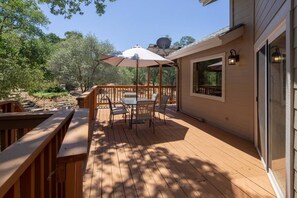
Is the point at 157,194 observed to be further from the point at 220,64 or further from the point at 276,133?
the point at 220,64

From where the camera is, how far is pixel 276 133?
2.57m

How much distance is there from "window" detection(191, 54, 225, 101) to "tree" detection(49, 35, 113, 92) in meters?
8.92

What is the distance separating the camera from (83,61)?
48.0ft

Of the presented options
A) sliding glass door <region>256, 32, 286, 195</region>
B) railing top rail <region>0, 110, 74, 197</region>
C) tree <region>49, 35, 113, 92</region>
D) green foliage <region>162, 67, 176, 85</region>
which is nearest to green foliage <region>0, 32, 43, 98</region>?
tree <region>49, 35, 113, 92</region>

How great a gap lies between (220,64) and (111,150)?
3672 millimetres

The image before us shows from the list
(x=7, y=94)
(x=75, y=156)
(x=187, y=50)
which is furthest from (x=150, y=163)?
(x=7, y=94)

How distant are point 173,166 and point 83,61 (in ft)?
42.0

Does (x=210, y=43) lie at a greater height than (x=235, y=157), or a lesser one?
greater

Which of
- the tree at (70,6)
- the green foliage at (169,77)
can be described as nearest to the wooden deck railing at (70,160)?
the tree at (70,6)

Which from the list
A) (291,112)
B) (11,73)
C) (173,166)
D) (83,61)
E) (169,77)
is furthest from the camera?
(169,77)

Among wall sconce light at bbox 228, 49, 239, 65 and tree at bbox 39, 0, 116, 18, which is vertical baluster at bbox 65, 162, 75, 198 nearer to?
wall sconce light at bbox 228, 49, 239, 65

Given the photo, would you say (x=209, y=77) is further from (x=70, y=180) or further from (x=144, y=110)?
(x=70, y=180)

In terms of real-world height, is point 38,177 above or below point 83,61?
below

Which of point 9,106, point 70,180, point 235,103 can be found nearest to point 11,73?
point 9,106
